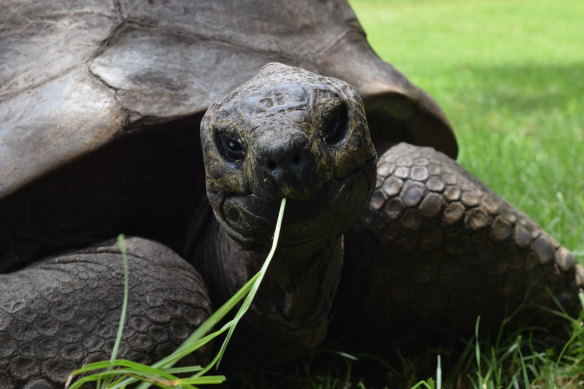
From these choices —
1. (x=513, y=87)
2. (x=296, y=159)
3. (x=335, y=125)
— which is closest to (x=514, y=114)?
(x=513, y=87)

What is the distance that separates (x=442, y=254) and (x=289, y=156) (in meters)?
1.09

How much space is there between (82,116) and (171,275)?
44cm

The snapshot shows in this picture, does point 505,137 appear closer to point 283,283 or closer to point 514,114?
point 514,114

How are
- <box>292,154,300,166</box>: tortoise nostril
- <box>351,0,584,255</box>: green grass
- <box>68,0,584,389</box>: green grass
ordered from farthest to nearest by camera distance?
<box>351,0,584,255</box>: green grass → <box>68,0,584,389</box>: green grass → <box>292,154,300,166</box>: tortoise nostril

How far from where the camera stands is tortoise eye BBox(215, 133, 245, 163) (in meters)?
1.49

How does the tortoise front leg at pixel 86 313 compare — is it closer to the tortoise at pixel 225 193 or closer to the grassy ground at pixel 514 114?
the tortoise at pixel 225 193

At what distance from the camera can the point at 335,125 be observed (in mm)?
1499

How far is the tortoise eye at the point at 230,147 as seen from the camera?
1488mm

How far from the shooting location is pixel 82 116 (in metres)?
1.92

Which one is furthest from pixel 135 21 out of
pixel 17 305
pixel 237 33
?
pixel 17 305

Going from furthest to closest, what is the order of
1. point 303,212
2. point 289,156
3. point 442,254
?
point 442,254 < point 303,212 < point 289,156

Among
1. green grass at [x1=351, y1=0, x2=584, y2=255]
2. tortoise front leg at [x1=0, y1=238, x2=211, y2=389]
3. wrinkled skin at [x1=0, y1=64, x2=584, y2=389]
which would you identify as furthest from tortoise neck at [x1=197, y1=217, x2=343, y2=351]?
green grass at [x1=351, y1=0, x2=584, y2=255]

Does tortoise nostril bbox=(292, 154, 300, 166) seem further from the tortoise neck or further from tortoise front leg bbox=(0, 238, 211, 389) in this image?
tortoise front leg bbox=(0, 238, 211, 389)

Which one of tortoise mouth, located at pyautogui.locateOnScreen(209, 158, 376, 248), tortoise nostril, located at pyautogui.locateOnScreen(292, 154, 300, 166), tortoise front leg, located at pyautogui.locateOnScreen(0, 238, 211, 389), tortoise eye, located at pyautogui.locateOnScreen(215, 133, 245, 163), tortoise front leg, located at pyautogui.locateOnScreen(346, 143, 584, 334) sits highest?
tortoise nostril, located at pyautogui.locateOnScreen(292, 154, 300, 166)
